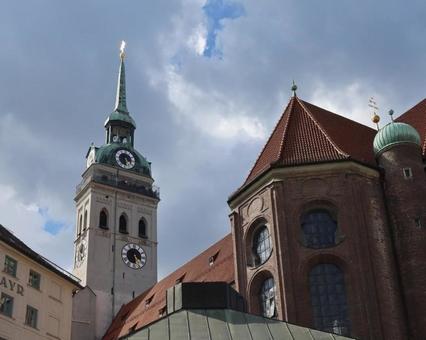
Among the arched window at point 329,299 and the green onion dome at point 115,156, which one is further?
the green onion dome at point 115,156

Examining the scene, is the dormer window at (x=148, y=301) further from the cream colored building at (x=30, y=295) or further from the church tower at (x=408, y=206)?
the church tower at (x=408, y=206)

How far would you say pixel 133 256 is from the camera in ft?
195

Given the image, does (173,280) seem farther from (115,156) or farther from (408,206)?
(408,206)

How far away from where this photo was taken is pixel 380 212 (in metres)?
31.7

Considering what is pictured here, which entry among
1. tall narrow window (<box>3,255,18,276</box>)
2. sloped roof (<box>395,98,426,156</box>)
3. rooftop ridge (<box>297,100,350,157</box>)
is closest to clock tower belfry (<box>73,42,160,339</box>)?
tall narrow window (<box>3,255,18,276</box>)

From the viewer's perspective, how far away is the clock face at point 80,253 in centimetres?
5825

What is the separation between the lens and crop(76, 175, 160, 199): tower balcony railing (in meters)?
61.0

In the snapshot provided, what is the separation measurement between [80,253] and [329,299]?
107 ft

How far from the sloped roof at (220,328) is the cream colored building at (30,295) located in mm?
13959

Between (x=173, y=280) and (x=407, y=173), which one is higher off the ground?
(x=173, y=280)

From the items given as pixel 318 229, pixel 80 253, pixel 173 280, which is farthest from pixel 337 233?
pixel 80 253

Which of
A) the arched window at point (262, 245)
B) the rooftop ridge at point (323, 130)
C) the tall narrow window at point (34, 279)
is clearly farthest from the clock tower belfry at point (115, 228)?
the rooftop ridge at point (323, 130)

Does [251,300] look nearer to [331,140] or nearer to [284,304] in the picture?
[284,304]

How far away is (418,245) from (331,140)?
638 cm
